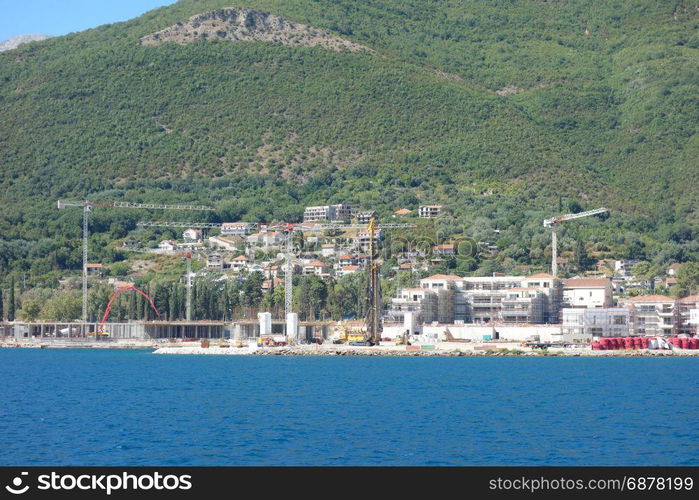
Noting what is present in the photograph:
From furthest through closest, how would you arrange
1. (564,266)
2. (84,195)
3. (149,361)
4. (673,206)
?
(84,195)
(673,206)
(564,266)
(149,361)

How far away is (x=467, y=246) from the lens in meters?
161

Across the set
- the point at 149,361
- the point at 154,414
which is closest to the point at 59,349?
the point at 149,361

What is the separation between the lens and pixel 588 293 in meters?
123

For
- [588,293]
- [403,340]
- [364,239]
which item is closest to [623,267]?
[588,293]

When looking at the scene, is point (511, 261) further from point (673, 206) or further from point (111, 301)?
point (111, 301)

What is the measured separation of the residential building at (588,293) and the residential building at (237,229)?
74812mm

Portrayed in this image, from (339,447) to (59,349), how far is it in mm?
95485

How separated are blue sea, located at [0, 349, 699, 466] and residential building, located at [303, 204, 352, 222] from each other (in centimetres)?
10329

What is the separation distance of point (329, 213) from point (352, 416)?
5512 inches

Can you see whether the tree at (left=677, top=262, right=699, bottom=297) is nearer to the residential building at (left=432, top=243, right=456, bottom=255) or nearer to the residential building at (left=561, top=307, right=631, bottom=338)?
the residential building at (left=561, top=307, right=631, bottom=338)

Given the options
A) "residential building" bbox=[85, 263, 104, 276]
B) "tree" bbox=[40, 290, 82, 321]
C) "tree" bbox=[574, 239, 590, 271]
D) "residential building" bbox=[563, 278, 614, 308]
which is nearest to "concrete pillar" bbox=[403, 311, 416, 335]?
"residential building" bbox=[563, 278, 614, 308]

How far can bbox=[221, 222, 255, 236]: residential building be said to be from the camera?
191250 millimetres

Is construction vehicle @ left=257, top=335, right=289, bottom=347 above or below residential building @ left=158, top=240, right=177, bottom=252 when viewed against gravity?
below

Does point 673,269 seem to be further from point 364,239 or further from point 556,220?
point 364,239
